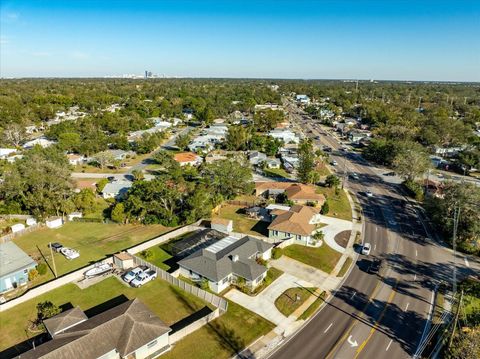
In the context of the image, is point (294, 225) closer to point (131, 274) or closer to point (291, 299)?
point (291, 299)

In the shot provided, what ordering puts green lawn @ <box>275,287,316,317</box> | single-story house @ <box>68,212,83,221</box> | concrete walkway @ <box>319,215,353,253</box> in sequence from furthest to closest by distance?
single-story house @ <box>68,212,83,221</box>
concrete walkway @ <box>319,215,353,253</box>
green lawn @ <box>275,287,316,317</box>

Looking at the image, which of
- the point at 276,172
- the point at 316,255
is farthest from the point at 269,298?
the point at 276,172

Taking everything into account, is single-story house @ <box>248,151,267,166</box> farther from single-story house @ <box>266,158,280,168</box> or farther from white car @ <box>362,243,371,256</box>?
white car @ <box>362,243,371,256</box>

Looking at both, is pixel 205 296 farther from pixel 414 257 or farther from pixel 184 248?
pixel 414 257

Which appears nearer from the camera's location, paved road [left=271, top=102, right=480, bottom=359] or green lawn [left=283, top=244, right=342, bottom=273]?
paved road [left=271, top=102, right=480, bottom=359]

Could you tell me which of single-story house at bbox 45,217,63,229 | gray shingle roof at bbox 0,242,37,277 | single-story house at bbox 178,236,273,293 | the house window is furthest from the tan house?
gray shingle roof at bbox 0,242,37,277

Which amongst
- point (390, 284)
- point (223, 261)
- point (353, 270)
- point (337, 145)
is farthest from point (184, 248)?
point (337, 145)

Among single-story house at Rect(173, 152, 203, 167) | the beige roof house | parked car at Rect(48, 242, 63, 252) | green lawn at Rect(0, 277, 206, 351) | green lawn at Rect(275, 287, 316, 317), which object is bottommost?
green lawn at Rect(0, 277, 206, 351)
